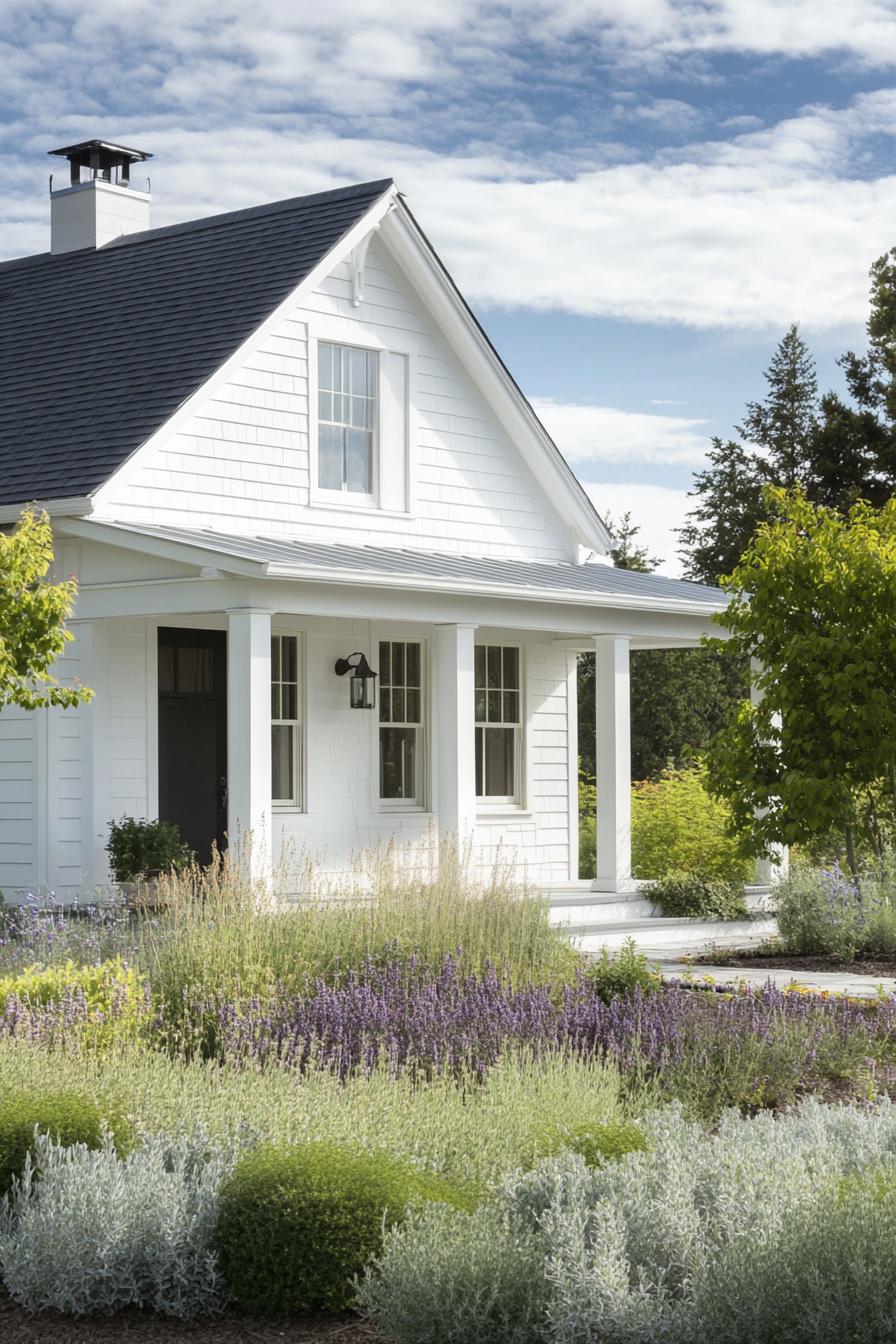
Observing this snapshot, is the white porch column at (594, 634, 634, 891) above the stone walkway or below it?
above

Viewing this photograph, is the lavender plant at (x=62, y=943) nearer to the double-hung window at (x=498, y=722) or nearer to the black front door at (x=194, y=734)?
the black front door at (x=194, y=734)

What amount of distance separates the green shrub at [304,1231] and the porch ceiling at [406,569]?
357 inches

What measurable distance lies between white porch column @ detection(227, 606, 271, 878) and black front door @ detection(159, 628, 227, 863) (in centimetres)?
261

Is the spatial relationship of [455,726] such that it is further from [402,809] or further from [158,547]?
[158,547]

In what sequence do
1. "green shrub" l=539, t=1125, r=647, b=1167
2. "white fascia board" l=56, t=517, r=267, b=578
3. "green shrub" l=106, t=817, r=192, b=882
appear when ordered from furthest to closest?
"green shrub" l=106, t=817, r=192, b=882 → "white fascia board" l=56, t=517, r=267, b=578 → "green shrub" l=539, t=1125, r=647, b=1167

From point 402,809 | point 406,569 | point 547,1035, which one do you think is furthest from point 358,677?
point 547,1035

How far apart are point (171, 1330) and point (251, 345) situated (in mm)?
12910

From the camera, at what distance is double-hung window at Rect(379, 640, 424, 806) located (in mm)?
18906

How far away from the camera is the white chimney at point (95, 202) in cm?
2133

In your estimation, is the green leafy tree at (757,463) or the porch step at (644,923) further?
the green leafy tree at (757,463)

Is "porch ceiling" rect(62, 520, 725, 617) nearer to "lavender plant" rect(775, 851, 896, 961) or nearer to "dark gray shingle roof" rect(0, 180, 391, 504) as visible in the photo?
"dark gray shingle roof" rect(0, 180, 391, 504)

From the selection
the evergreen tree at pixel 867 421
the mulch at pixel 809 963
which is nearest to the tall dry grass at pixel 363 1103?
the mulch at pixel 809 963

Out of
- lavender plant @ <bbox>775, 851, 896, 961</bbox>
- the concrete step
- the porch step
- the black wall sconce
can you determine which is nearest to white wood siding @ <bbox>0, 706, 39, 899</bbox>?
the black wall sconce

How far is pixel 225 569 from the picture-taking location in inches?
579
